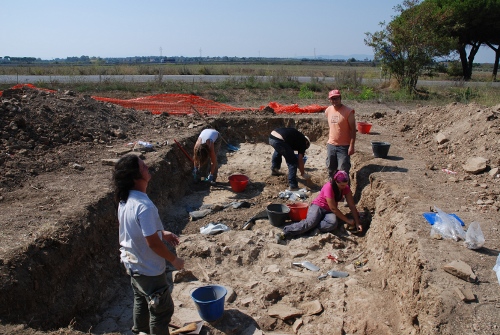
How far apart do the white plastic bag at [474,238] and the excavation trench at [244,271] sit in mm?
514

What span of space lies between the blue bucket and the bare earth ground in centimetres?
17

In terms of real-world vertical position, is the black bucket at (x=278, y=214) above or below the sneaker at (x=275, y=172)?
below

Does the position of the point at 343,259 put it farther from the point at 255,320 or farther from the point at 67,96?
the point at 67,96

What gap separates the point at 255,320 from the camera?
4.55 meters

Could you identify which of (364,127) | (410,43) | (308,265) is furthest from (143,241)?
(410,43)

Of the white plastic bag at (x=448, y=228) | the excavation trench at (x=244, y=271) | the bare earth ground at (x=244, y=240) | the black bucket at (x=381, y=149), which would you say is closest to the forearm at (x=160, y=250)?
the bare earth ground at (x=244, y=240)

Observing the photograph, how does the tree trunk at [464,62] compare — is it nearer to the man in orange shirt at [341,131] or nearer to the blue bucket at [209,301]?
the man in orange shirt at [341,131]

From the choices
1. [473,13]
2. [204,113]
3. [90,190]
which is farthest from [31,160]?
[473,13]

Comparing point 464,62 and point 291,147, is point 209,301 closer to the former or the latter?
point 291,147

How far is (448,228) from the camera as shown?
14.9 ft

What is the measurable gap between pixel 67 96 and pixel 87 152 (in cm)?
280

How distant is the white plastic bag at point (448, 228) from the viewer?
14.7 feet

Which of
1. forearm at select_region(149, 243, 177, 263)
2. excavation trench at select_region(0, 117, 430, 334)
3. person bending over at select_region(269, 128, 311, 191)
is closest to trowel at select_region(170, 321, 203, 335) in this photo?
excavation trench at select_region(0, 117, 430, 334)

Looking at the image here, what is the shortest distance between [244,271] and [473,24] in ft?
90.9
